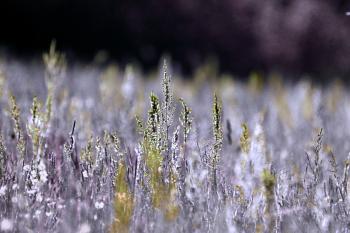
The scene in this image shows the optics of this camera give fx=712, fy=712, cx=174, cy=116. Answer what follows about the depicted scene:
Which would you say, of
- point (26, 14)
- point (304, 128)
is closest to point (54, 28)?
point (26, 14)

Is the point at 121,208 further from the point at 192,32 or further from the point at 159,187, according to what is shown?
the point at 192,32

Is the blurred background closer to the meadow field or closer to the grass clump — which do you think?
the meadow field

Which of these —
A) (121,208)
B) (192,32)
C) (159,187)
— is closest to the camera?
(121,208)

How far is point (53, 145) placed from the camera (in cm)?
345

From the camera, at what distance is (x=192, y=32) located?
10891 millimetres

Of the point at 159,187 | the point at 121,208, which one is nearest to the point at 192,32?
the point at 159,187

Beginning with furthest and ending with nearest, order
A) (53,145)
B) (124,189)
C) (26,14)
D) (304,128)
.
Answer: (26,14)
(304,128)
(53,145)
(124,189)

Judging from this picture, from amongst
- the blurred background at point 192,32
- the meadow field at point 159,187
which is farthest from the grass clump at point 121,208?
the blurred background at point 192,32

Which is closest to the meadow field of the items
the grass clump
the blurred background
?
the grass clump

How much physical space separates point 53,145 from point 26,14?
26.9 feet

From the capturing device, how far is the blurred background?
9633 mm

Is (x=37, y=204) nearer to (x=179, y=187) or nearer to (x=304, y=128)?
(x=179, y=187)

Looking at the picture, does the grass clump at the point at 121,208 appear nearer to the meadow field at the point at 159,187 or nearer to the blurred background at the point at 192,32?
the meadow field at the point at 159,187

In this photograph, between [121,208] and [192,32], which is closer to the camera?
[121,208]
